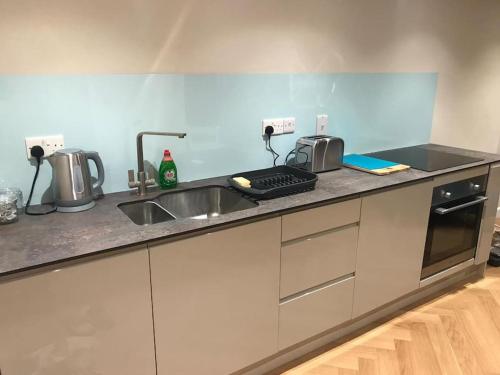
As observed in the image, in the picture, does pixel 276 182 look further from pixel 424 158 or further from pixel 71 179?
pixel 424 158

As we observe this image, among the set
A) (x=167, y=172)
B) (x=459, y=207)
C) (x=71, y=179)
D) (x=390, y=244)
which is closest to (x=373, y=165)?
(x=390, y=244)

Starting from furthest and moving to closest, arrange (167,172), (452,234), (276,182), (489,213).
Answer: (489,213) → (452,234) → (276,182) → (167,172)

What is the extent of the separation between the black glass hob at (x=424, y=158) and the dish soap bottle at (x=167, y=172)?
136 cm

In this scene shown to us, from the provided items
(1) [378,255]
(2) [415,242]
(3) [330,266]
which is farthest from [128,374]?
(2) [415,242]

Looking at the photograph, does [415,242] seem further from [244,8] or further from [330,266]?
[244,8]

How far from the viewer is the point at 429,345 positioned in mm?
2201

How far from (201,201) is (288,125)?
69 centimetres

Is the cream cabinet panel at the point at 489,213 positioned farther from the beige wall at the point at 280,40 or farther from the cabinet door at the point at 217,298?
the cabinet door at the point at 217,298

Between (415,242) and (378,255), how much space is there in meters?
0.30

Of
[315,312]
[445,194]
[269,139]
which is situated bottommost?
[315,312]

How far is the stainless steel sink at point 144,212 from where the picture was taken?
5.94 ft

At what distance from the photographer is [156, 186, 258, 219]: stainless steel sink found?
1.96 meters

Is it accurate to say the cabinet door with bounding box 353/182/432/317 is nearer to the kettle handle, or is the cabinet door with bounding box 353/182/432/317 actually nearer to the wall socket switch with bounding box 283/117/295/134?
the wall socket switch with bounding box 283/117/295/134

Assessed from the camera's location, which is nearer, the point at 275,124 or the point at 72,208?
the point at 72,208
